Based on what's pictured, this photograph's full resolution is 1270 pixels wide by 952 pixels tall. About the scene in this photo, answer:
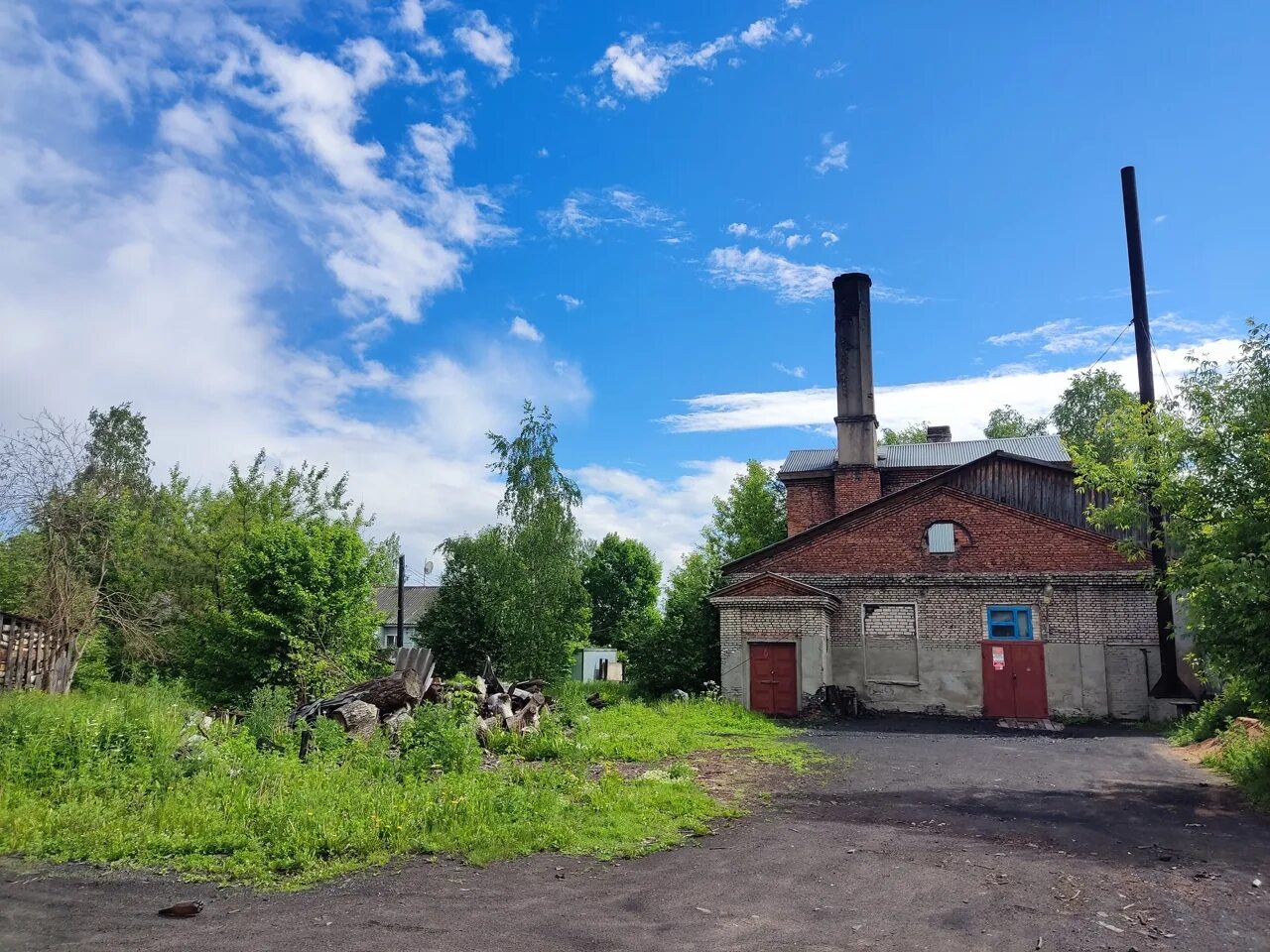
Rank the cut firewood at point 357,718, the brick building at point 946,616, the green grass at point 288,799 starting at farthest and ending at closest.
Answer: the brick building at point 946,616
the cut firewood at point 357,718
the green grass at point 288,799

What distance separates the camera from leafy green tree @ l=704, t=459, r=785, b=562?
1831 inches

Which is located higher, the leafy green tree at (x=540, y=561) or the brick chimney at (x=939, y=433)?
the brick chimney at (x=939, y=433)

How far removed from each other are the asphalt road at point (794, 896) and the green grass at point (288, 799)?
1.40 ft

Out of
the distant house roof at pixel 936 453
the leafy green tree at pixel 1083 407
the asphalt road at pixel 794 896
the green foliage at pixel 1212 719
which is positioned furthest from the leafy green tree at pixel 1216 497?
the leafy green tree at pixel 1083 407

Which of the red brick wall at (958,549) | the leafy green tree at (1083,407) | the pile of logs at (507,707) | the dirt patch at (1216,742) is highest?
the leafy green tree at (1083,407)

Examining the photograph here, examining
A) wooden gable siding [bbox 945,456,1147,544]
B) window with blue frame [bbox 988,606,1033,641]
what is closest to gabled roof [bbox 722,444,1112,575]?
window with blue frame [bbox 988,606,1033,641]

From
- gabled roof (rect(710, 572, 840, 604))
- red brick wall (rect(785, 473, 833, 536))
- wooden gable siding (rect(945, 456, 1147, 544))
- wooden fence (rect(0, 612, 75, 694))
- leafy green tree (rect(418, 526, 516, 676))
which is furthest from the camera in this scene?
red brick wall (rect(785, 473, 833, 536))

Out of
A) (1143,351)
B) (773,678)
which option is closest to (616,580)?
(773,678)

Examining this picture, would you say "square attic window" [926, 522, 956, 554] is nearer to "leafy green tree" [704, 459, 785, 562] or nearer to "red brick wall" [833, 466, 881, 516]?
"red brick wall" [833, 466, 881, 516]

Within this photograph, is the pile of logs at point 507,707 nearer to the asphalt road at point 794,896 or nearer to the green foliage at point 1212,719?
the asphalt road at point 794,896

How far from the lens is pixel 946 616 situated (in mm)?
22500

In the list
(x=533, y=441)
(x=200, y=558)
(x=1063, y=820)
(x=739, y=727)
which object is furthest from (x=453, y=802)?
(x=200, y=558)

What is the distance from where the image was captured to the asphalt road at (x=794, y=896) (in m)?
5.13

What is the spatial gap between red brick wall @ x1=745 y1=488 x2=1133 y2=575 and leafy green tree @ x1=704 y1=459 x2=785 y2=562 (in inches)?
854
